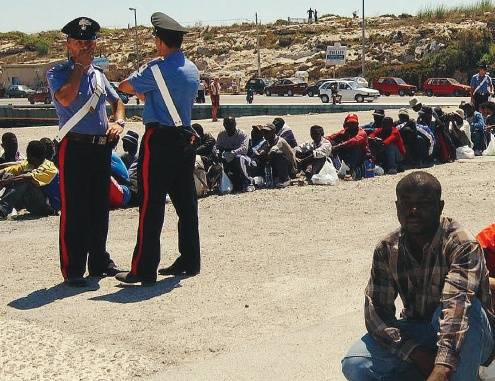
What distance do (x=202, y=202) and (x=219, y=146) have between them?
5.25 ft

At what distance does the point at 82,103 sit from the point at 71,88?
0.67ft

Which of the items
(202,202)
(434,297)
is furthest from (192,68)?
(202,202)

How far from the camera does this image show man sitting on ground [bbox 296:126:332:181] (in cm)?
1279

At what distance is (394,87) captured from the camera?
52.9 meters

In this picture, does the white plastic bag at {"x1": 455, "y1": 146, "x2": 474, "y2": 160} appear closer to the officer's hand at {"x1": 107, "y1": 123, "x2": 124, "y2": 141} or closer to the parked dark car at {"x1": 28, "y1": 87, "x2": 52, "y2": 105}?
the officer's hand at {"x1": 107, "y1": 123, "x2": 124, "y2": 141}

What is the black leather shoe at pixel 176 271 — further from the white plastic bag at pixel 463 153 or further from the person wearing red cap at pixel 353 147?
the white plastic bag at pixel 463 153

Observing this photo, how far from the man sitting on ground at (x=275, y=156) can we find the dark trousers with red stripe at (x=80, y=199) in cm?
563

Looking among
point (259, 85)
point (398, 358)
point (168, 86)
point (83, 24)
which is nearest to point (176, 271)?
point (168, 86)

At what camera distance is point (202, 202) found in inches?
444

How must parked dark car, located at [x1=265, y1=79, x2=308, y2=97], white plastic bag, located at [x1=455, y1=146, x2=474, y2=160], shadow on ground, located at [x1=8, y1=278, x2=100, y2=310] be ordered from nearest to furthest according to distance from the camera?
1. shadow on ground, located at [x1=8, y1=278, x2=100, y2=310]
2. white plastic bag, located at [x1=455, y1=146, x2=474, y2=160]
3. parked dark car, located at [x1=265, y1=79, x2=308, y2=97]

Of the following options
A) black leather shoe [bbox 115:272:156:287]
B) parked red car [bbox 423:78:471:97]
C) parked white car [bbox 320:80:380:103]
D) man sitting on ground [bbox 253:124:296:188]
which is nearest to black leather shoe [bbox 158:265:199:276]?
black leather shoe [bbox 115:272:156:287]

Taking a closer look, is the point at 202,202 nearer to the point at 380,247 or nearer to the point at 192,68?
the point at 192,68

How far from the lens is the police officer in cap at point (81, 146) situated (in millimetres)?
6629

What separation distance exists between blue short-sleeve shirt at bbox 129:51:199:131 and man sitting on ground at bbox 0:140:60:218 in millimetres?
3854
